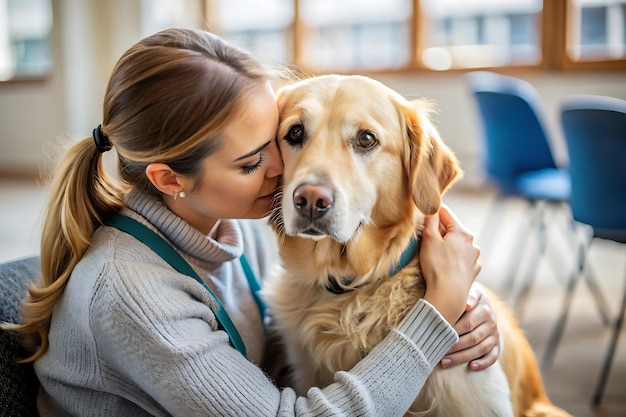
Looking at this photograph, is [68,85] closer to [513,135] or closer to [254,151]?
[513,135]

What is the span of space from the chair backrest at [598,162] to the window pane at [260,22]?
208 inches

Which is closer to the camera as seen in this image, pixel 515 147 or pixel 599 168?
pixel 599 168

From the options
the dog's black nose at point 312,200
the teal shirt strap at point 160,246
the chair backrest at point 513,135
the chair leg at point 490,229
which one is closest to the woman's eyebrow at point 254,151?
the dog's black nose at point 312,200

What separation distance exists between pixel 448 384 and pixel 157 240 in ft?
2.25

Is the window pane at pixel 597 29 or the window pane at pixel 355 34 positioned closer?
the window pane at pixel 597 29

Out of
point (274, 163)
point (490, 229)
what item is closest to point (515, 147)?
point (490, 229)

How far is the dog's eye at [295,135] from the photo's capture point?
4.78 feet

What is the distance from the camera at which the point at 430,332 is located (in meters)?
1.27

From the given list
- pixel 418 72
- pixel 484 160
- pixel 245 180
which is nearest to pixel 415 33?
pixel 418 72

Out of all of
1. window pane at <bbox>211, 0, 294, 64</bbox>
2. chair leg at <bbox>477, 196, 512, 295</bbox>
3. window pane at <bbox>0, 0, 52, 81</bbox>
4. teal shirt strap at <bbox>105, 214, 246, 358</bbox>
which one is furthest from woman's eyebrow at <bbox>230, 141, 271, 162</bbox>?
window pane at <bbox>0, 0, 52, 81</bbox>

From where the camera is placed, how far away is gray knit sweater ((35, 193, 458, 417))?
3.68 ft

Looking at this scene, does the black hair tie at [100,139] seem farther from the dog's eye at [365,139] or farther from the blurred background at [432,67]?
the blurred background at [432,67]

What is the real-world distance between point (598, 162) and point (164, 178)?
6.16 ft

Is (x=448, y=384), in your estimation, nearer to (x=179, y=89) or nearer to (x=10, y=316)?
(x=179, y=89)
